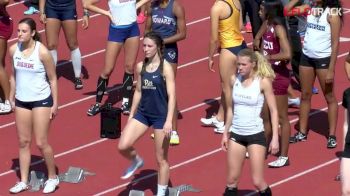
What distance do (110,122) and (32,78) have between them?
6.33ft

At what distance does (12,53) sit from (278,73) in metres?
3.18

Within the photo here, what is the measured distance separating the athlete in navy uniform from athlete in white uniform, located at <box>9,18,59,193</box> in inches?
39.5

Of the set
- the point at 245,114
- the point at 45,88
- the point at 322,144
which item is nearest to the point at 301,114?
the point at 322,144

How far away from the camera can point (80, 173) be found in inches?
553

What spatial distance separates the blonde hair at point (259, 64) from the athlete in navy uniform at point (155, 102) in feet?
3.13

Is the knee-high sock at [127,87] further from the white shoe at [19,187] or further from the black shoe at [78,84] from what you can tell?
the white shoe at [19,187]

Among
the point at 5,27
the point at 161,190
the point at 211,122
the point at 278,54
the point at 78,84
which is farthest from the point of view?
the point at 78,84

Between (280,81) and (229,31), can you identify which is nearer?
(280,81)

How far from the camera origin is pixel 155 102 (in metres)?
13.0

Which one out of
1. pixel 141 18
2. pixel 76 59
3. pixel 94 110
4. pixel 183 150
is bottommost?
pixel 183 150

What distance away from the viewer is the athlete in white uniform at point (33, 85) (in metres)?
13.4

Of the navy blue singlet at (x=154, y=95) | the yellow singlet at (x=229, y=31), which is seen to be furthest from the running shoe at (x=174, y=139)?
the navy blue singlet at (x=154, y=95)

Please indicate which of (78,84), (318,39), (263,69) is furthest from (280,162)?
(78,84)

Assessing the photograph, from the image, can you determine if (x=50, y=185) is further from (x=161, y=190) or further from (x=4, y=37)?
(x=4, y=37)
